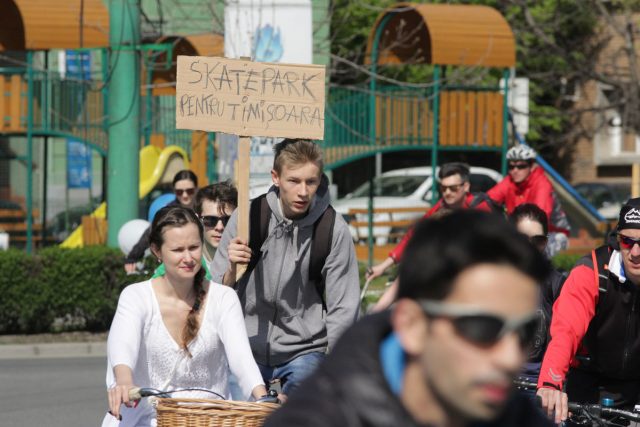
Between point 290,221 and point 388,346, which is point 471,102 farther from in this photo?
point 388,346

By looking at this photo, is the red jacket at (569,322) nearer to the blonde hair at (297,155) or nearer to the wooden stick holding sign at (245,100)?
the blonde hair at (297,155)

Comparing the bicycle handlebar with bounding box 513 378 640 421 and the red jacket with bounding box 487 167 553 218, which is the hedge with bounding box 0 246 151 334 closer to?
the red jacket with bounding box 487 167 553 218

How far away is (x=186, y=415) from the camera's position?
4336 millimetres

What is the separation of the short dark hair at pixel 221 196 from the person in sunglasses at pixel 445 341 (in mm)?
5484

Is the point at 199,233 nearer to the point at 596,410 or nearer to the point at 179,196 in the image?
the point at 596,410

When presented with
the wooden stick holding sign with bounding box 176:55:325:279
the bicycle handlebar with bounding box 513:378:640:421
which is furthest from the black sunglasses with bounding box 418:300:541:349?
the wooden stick holding sign with bounding box 176:55:325:279

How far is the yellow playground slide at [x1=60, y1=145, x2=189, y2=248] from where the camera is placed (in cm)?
2172

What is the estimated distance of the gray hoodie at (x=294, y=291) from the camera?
609 centimetres

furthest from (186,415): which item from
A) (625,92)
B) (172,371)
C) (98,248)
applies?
(625,92)

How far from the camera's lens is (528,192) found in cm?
1202

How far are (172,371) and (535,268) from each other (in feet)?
10.8

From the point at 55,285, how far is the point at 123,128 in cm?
219

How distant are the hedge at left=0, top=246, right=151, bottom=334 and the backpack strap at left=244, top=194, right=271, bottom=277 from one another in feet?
27.3

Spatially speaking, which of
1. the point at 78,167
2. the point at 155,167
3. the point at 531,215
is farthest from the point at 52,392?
the point at 78,167
